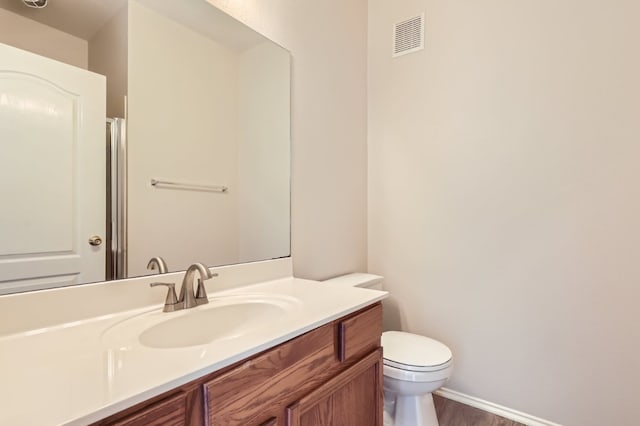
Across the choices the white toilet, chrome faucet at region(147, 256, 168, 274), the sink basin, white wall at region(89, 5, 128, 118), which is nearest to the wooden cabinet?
the sink basin

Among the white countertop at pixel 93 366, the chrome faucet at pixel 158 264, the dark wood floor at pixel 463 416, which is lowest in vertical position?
the dark wood floor at pixel 463 416

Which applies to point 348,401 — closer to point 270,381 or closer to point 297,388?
point 297,388

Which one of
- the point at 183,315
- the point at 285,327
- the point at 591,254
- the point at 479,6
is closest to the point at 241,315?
the point at 183,315

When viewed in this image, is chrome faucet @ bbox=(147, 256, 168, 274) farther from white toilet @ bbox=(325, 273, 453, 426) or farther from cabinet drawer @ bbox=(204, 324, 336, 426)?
white toilet @ bbox=(325, 273, 453, 426)

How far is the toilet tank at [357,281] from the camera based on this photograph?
5.67 ft

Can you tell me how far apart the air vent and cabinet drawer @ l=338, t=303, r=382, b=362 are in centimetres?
160

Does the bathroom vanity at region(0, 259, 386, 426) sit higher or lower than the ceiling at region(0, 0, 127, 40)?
lower

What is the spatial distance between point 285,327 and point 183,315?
35 cm

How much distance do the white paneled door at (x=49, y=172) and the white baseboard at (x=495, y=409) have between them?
1860mm

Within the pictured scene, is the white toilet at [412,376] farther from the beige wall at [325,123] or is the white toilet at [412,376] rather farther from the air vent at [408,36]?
the air vent at [408,36]

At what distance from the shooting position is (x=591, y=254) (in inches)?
57.9

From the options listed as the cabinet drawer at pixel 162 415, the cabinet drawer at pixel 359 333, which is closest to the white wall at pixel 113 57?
the cabinet drawer at pixel 162 415

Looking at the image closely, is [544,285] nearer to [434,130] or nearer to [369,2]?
[434,130]

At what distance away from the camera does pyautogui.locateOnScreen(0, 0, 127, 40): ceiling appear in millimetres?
861
